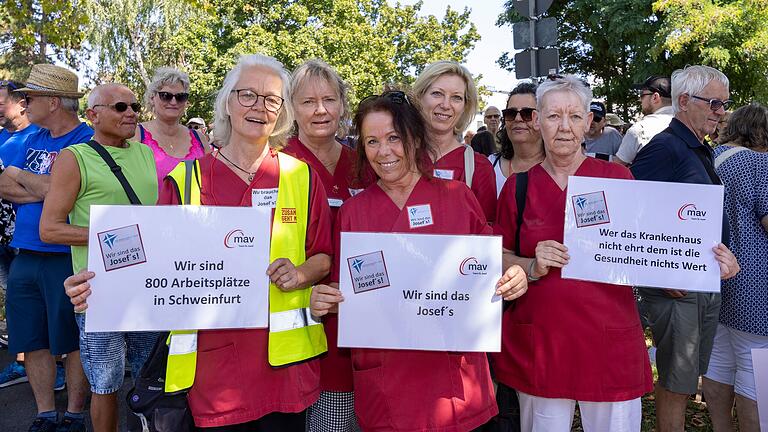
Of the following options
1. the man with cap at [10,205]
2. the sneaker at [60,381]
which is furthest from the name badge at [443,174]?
the sneaker at [60,381]

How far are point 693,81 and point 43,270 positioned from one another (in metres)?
4.35

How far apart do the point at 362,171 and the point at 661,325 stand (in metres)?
2.11

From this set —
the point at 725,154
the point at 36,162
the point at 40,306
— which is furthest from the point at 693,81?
the point at 40,306

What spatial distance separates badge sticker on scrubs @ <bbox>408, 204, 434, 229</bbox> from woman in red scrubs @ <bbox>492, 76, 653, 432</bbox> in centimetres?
43

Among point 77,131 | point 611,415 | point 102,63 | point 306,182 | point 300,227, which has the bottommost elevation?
point 611,415

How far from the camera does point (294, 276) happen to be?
7.75 ft

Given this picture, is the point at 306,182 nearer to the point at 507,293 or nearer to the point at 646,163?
the point at 507,293

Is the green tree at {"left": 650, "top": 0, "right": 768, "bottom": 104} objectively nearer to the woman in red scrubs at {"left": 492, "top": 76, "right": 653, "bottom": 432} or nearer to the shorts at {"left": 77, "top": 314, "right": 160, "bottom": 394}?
the woman in red scrubs at {"left": 492, "top": 76, "right": 653, "bottom": 432}

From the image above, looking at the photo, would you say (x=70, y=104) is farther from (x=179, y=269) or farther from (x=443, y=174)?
(x=443, y=174)

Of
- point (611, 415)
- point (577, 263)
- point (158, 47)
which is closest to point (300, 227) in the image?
point (577, 263)

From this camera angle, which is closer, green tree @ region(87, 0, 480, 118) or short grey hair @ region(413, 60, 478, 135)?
short grey hair @ region(413, 60, 478, 135)

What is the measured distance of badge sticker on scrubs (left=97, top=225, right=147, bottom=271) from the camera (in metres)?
2.26

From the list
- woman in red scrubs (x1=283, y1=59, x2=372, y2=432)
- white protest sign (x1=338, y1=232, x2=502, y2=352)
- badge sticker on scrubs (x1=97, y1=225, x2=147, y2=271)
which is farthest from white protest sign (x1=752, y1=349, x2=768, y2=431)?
badge sticker on scrubs (x1=97, y1=225, x2=147, y2=271)

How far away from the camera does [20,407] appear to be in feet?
15.8
